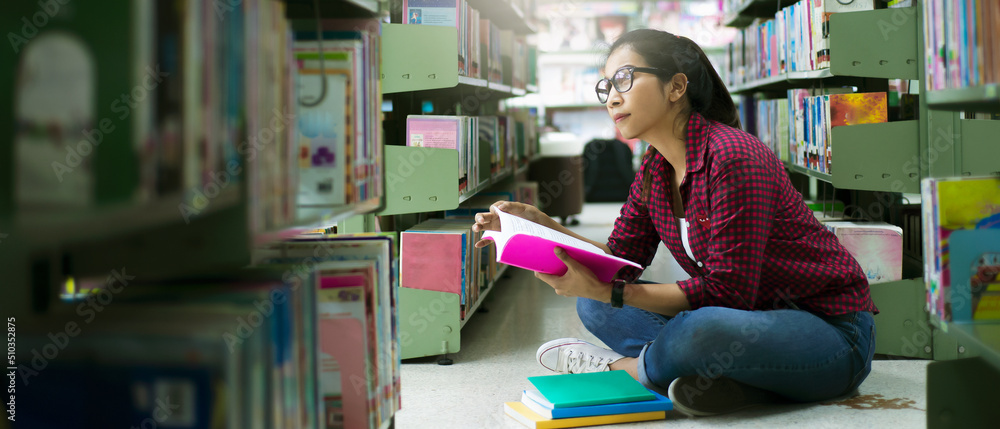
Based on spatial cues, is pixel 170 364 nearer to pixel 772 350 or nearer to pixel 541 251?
pixel 541 251

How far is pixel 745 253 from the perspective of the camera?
168cm

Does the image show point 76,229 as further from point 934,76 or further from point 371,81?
point 934,76

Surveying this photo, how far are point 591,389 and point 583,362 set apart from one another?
295mm

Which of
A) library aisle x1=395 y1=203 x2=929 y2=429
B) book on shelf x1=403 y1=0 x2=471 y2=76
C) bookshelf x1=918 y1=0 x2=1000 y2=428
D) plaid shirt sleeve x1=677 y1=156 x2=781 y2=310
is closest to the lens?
bookshelf x1=918 y1=0 x2=1000 y2=428

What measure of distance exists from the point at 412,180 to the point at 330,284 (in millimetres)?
1368

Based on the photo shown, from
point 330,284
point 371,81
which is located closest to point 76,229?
point 330,284

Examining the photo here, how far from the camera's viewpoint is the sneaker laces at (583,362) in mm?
2072

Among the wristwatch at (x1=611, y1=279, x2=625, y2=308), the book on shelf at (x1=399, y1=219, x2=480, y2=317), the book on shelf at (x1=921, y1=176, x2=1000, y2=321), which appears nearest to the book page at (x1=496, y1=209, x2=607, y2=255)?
the wristwatch at (x1=611, y1=279, x2=625, y2=308)

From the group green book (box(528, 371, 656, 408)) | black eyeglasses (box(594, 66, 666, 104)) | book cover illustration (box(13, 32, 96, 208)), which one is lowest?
green book (box(528, 371, 656, 408))

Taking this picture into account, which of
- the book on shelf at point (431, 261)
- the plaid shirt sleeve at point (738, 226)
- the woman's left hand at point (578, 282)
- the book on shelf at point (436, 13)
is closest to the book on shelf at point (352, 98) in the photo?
the woman's left hand at point (578, 282)

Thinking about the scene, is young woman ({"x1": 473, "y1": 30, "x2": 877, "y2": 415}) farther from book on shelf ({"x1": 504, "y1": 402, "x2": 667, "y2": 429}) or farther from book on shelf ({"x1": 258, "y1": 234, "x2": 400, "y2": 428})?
book on shelf ({"x1": 258, "y1": 234, "x2": 400, "y2": 428})

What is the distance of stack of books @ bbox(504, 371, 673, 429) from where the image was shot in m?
1.74

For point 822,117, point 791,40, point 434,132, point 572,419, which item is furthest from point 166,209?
point 791,40

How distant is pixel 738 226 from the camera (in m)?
1.68
